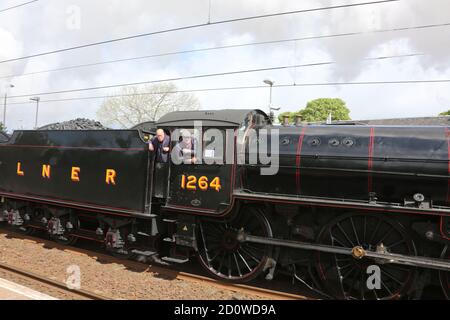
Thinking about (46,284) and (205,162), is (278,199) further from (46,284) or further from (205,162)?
(46,284)

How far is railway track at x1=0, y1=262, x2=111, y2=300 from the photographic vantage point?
5661 millimetres

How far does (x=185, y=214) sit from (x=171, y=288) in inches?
45.5

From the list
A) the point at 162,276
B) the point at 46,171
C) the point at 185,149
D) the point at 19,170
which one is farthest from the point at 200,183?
the point at 19,170

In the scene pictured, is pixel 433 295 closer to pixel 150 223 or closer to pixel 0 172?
pixel 150 223

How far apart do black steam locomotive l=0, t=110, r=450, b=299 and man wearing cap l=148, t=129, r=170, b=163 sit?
12 centimetres

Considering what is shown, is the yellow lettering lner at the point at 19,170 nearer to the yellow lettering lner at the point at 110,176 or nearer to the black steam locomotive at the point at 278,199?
the black steam locomotive at the point at 278,199

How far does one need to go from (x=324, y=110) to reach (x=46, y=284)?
48239 mm

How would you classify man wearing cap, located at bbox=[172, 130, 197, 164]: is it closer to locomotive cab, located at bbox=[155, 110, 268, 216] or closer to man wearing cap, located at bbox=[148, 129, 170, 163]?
locomotive cab, located at bbox=[155, 110, 268, 216]

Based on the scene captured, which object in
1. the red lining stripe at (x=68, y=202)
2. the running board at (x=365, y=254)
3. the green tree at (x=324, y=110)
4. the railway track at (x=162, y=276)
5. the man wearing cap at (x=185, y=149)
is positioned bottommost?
the railway track at (x=162, y=276)

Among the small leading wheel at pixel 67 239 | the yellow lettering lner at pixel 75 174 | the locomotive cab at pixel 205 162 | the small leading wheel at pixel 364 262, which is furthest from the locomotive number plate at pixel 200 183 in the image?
the small leading wheel at pixel 67 239

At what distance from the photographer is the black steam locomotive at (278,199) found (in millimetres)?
5078

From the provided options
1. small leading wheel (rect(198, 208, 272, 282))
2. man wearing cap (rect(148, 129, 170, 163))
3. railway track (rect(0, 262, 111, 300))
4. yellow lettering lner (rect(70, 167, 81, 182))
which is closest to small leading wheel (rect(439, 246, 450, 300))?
small leading wheel (rect(198, 208, 272, 282))

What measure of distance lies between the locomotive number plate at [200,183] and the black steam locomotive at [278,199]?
2 centimetres

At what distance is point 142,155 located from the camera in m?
6.74
